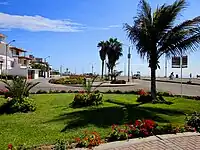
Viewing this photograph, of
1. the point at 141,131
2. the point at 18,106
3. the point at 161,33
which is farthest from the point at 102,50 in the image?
the point at 141,131

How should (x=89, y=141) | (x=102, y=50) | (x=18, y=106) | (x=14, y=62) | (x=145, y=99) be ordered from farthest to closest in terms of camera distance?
(x=14, y=62), (x=102, y=50), (x=145, y=99), (x=18, y=106), (x=89, y=141)

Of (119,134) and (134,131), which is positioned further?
(134,131)

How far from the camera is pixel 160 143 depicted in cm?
687

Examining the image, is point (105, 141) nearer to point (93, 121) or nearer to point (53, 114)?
point (93, 121)

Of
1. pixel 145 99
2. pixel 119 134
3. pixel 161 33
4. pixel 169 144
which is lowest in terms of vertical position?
pixel 169 144

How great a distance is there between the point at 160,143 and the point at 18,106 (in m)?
6.88

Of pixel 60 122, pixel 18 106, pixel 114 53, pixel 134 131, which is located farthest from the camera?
pixel 114 53

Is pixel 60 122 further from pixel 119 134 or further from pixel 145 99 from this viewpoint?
pixel 145 99

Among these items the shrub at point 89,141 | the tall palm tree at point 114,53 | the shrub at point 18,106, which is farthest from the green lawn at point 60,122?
the tall palm tree at point 114,53

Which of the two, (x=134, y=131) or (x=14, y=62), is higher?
(x=14, y=62)

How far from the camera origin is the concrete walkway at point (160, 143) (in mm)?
6531

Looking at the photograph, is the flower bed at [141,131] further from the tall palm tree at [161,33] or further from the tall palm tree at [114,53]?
the tall palm tree at [114,53]

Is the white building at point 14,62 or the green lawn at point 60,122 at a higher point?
the white building at point 14,62

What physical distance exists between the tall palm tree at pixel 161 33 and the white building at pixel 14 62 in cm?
5003
